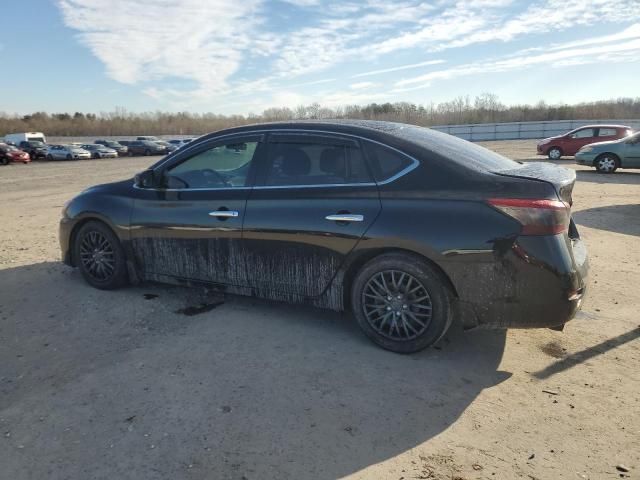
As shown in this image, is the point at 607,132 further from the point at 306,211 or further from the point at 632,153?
the point at 306,211

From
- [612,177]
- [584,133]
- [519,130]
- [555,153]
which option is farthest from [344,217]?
[519,130]

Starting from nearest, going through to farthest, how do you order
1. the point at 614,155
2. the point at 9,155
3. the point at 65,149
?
the point at 614,155 → the point at 9,155 → the point at 65,149

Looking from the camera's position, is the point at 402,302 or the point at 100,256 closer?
the point at 402,302

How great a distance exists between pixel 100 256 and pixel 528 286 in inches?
165

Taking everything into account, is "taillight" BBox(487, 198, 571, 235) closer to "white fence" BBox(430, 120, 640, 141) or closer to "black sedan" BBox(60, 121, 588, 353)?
"black sedan" BBox(60, 121, 588, 353)

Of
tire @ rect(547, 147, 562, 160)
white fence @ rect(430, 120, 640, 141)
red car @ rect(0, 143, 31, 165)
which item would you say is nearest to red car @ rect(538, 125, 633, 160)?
tire @ rect(547, 147, 562, 160)

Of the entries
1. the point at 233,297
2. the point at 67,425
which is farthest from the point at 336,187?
the point at 67,425

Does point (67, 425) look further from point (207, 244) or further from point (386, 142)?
point (386, 142)

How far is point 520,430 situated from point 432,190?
5.58ft

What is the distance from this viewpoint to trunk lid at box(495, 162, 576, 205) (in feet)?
11.8

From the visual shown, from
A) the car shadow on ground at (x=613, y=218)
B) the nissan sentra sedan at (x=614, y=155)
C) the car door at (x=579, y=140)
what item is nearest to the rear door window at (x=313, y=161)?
the car shadow on ground at (x=613, y=218)

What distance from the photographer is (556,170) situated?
163 inches

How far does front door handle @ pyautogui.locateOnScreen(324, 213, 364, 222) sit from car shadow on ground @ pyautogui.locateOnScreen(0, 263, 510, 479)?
100 centimetres

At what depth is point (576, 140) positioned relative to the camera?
2462cm
